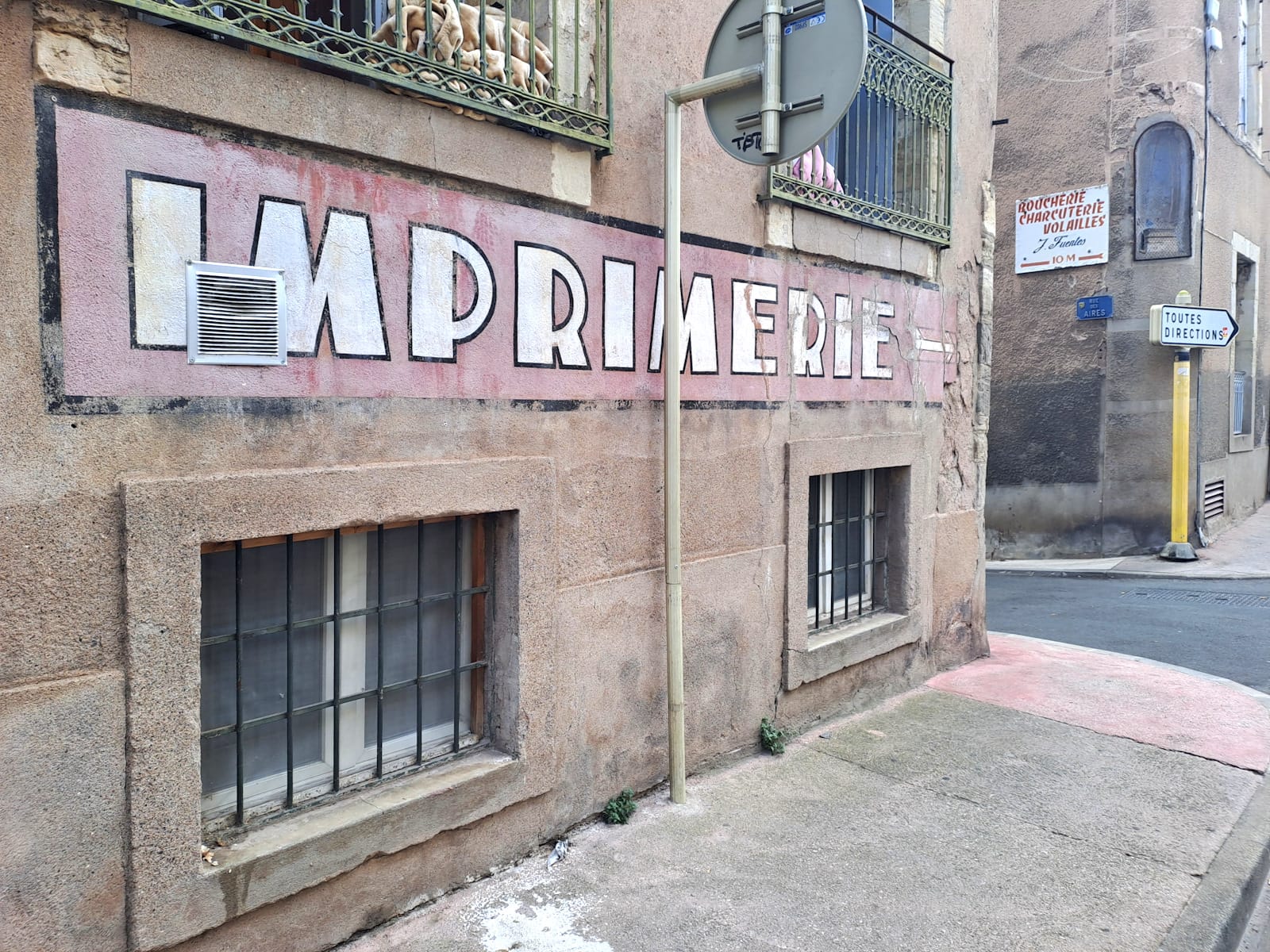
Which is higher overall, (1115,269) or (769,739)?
(1115,269)

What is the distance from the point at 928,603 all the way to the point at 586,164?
4128 mm

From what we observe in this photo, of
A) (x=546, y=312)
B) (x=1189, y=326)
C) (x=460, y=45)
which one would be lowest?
(x=546, y=312)

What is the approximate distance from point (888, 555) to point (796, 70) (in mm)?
3640

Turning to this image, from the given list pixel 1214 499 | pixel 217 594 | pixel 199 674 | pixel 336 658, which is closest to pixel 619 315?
pixel 336 658

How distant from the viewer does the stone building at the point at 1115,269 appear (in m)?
12.9

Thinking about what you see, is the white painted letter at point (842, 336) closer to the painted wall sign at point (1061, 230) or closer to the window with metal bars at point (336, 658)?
the window with metal bars at point (336, 658)

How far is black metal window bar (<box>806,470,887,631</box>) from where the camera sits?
19.8 ft

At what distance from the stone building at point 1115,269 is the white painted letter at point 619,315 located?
11007mm

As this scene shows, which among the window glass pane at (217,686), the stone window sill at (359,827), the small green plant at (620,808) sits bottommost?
the small green plant at (620,808)

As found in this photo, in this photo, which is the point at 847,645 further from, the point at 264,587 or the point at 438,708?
the point at 264,587

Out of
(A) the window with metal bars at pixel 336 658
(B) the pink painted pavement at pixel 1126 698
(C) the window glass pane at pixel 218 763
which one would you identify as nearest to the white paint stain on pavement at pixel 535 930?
(A) the window with metal bars at pixel 336 658

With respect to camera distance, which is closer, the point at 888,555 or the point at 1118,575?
the point at 888,555

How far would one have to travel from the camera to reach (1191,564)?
12.4 meters

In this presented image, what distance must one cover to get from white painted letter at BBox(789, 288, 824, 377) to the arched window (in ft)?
31.5
